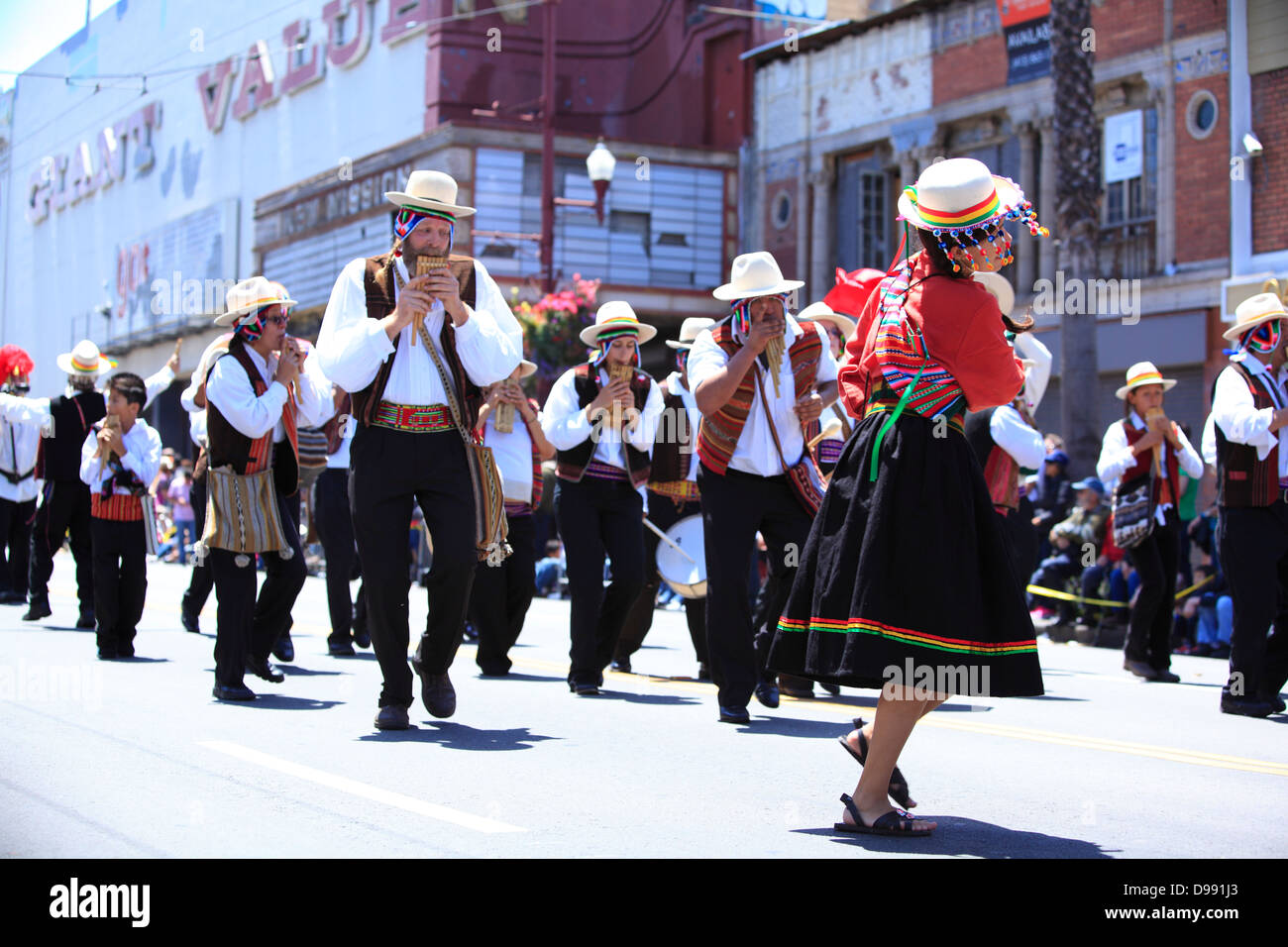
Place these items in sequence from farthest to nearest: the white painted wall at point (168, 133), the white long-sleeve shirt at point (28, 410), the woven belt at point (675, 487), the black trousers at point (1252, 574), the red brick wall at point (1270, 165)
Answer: the white painted wall at point (168, 133)
the red brick wall at point (1270, 165)
the white long-sleeve shirt at point (28, 410)
the woven belt at point (675, 487)
the black trousers at point (1252, 574)

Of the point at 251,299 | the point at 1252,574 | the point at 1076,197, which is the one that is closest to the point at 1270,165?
the point at 1076,197

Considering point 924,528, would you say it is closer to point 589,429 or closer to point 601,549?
point 589,429

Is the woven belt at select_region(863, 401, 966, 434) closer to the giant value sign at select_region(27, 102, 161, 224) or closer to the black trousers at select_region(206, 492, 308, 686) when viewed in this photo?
the black trousers at select_region(206, 492, 308, 686)

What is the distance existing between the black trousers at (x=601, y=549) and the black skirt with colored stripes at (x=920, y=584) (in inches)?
179

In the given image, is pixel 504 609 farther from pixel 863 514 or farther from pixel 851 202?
pixel 851 202

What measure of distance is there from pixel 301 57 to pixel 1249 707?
3745cm

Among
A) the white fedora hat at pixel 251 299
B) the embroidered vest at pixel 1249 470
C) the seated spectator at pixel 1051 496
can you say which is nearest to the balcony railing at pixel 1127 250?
the seated spectator at pixel 1051 496

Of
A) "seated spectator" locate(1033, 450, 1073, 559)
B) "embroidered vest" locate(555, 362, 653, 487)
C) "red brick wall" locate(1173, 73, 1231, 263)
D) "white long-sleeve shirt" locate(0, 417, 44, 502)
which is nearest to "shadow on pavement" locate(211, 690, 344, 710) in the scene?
"embroidered vest" locate(555, 362, 653, 487)

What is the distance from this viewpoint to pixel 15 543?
1567 centimetres

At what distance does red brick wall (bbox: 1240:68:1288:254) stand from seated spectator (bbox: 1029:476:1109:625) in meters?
7.86

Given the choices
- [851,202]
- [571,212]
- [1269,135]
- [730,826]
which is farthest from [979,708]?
[571,212]

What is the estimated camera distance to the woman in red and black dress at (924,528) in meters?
5.44

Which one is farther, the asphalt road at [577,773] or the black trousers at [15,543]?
the black trousers at [15,543]

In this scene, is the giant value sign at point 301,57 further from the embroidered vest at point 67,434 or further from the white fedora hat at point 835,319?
the white fedora hat at point 835,319
